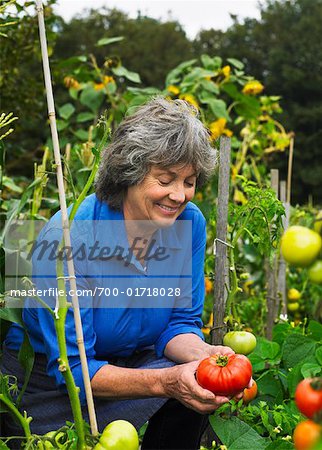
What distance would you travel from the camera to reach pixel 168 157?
1690 mm

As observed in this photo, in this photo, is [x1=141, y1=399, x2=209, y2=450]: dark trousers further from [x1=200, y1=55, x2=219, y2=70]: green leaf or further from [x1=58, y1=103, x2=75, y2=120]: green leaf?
[x1=200, y1=55, x2=219, y2=70]: green leaf

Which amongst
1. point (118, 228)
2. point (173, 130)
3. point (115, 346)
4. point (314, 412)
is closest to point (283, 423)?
point (115, 346)

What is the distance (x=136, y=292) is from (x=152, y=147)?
40 centimetres

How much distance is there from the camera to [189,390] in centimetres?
150

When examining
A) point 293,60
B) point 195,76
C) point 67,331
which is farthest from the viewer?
point 293,60

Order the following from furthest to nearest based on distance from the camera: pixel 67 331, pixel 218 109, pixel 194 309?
1. pixel 218 109
2. pixel 194 309
3. pixel 67 331

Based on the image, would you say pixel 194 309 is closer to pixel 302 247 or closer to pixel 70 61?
pixel 302 247

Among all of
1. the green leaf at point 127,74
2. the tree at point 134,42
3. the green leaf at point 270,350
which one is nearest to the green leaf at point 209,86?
the green leaf at point 127,74

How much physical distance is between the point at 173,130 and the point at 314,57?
1625 centimetres

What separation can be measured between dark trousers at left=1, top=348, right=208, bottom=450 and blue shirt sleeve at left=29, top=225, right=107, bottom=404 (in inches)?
4.3

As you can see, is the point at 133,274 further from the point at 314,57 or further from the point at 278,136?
the point at 314,57

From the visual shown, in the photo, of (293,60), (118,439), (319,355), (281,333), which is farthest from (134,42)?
(118,439)

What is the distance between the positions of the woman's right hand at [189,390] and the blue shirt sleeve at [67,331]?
185 mm

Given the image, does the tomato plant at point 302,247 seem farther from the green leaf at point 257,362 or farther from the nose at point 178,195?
the green leaf at point 257,362
